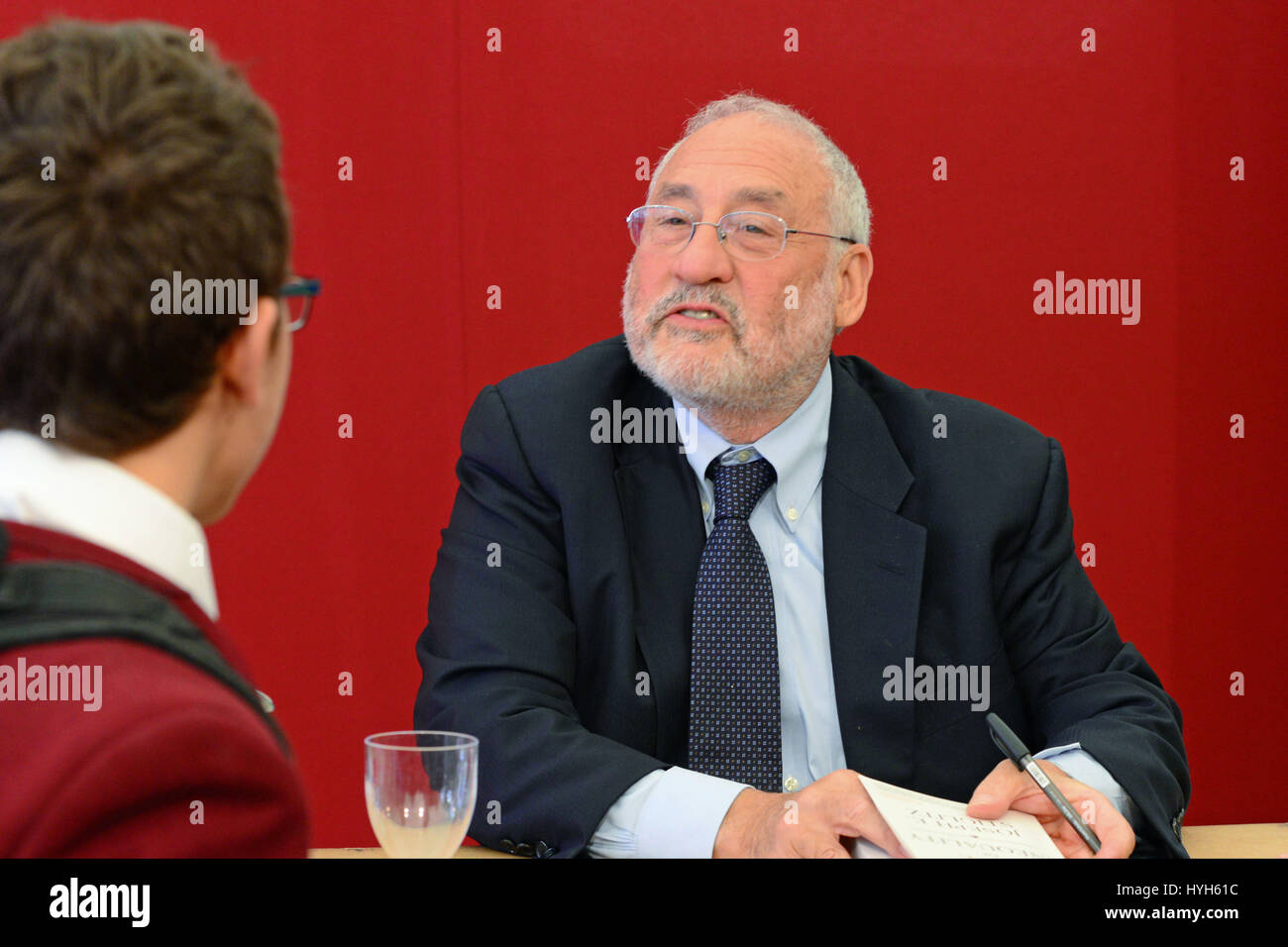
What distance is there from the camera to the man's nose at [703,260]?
81.0 inches

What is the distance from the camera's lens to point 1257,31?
2.96 m

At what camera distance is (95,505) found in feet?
2.72

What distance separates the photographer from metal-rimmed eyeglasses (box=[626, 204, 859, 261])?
211 centimetres

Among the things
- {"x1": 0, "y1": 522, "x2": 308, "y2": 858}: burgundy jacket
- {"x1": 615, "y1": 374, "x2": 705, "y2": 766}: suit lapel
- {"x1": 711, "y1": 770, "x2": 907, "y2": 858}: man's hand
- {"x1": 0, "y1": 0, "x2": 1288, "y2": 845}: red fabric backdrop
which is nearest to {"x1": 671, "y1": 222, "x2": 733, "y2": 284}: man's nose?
{"x1": 615, "y1": 374, "x2": 705, "y2": 766}: suit lapel

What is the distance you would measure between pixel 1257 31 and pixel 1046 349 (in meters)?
0.88

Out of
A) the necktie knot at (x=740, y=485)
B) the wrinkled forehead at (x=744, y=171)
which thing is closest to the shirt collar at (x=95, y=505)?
the necktie knot at (x=740, y=485)

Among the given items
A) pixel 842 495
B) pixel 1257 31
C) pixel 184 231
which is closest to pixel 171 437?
pixel 184 231

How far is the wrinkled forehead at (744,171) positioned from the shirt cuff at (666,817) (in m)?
0.97

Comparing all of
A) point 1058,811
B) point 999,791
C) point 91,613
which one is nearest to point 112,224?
point 91,613

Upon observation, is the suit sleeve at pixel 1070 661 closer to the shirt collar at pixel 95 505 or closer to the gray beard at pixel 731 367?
the gray beard at pixel 731 367

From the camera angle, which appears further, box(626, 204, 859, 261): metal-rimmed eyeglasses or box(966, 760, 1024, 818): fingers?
box(626, 204, 859, 261): metal-rimmed eyeglasses

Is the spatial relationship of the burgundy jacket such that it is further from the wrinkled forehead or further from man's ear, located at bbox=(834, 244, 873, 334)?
man's ear, located at bbox=(834, 244, 873, 334)

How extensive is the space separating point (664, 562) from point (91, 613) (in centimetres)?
126

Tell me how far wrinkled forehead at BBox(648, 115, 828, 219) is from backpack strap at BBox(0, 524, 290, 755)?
1480 mm
